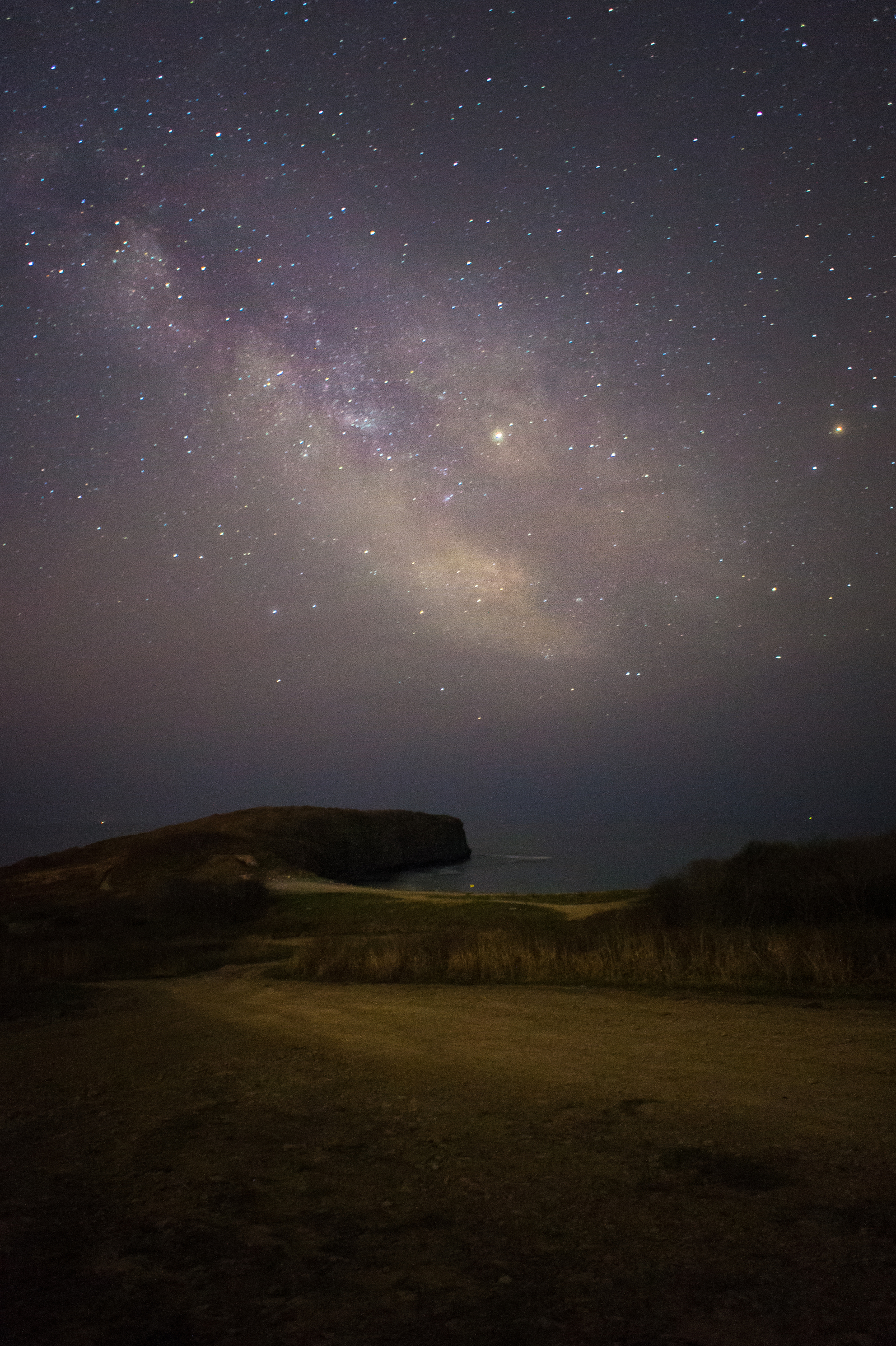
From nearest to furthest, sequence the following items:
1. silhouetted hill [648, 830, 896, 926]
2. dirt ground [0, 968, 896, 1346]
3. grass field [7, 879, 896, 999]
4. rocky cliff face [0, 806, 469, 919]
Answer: dirt ground [0, 968, 896, 1346] → grass field [7, 879, 896, 999] → silhouetted hill [648, 830, 896, 926] → rocky cliff face [0, 806, 469, 919]

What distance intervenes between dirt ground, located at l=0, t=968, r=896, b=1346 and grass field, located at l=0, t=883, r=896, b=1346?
0.02m

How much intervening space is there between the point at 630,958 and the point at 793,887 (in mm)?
7069

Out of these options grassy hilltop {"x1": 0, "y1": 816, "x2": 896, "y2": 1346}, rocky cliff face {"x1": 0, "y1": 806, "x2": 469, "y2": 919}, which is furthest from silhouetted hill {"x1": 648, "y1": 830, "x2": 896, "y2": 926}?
rocky cliff face {"x1": 0, "y1": 806, "x2": 469, "y2": 919}

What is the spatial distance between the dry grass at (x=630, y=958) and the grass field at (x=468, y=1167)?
0.53 ft

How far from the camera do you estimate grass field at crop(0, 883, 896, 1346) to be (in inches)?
136

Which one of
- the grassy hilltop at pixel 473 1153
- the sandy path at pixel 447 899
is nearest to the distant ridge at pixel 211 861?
the sandy path at pixel 447 899

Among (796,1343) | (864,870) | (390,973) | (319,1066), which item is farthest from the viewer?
(864,870)

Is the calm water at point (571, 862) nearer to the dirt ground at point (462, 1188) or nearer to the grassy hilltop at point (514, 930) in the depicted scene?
the grassy hilltop at point (514, 930)

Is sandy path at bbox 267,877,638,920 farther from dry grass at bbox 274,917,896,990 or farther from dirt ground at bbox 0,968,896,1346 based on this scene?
dirt ground at bbox 0,968,896,1346

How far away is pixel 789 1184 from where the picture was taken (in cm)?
469

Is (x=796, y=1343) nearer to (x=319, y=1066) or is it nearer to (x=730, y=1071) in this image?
(x=730, y=1071)

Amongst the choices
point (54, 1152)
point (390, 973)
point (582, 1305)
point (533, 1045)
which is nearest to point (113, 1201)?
point (54, 1152)

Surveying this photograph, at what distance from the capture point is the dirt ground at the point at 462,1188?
11.3ft

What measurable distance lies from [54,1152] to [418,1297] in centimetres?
371
